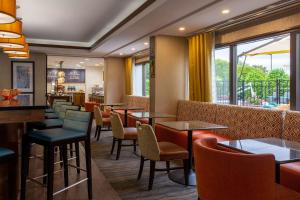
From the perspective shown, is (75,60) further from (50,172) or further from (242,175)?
(242,175)

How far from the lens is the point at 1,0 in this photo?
219 centimetres

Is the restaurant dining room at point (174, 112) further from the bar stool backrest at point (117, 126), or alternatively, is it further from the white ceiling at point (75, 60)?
the white ceiling at point (75, 60)

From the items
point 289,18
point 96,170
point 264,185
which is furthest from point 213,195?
point 289,18

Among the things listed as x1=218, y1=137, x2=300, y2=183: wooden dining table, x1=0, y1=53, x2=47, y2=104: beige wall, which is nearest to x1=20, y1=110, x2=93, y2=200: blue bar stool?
x1=218, y1=137, x2=300, y2=183: wooden dining table

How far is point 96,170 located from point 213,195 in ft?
8.68

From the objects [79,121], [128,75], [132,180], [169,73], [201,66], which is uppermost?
[128,75]

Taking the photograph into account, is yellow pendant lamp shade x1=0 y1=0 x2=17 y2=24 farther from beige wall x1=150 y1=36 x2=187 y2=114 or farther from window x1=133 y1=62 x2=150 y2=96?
window x1=133 y1=62 x2=150 y2=96

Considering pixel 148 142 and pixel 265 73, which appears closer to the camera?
pixel 148 142

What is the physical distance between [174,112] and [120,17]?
8.06 feet

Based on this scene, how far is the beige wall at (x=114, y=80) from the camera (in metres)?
10.0

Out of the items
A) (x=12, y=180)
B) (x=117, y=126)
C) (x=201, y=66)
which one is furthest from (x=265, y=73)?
(x=12, y=180)

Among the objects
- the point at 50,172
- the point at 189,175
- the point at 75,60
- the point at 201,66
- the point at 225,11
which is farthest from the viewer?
the point at 75,60

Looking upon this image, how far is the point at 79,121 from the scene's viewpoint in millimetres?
2910

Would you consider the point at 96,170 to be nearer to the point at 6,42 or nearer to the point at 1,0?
the point at 6,42
